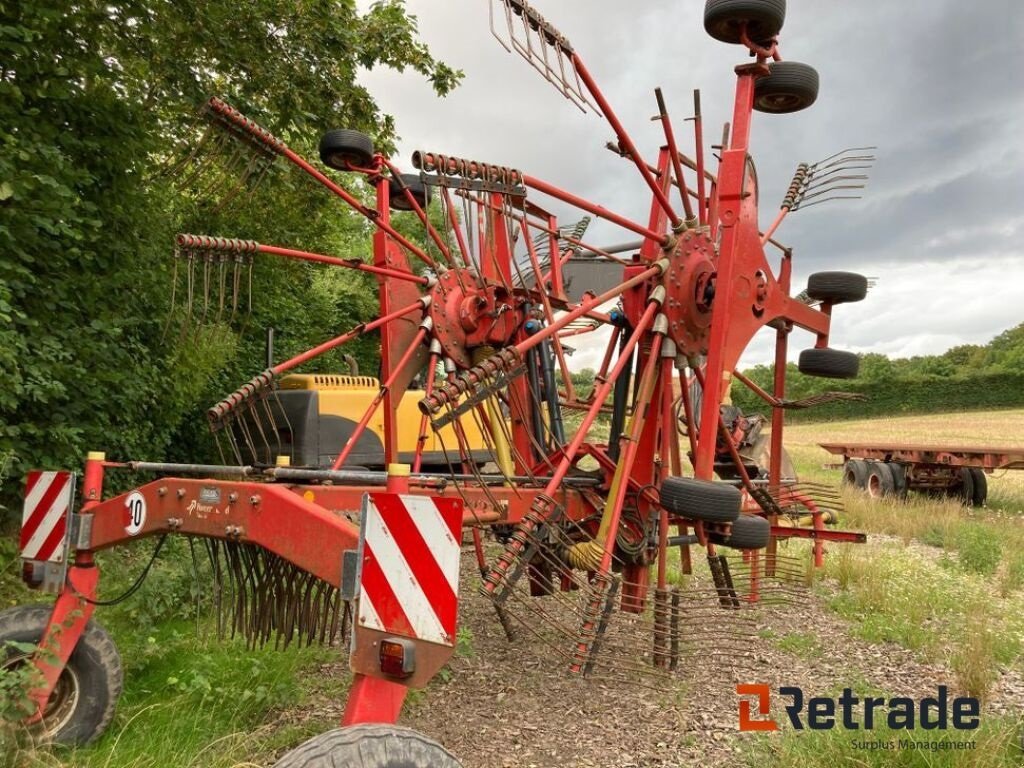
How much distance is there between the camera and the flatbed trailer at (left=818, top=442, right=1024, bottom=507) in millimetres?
12867

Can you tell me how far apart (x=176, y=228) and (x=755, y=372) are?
4083 cm

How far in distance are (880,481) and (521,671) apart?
1077cm

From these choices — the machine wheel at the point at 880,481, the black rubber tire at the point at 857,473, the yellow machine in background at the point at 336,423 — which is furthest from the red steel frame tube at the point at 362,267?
the black rubber tire at the point at 857,473

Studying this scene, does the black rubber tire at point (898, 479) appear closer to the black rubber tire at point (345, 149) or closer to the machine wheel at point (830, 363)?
the machine wheel at point (830, 363)

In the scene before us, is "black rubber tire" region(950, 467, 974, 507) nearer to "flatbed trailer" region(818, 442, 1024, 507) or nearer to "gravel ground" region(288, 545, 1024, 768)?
"flatbed trailer" region(818, 442, 1024, 507)

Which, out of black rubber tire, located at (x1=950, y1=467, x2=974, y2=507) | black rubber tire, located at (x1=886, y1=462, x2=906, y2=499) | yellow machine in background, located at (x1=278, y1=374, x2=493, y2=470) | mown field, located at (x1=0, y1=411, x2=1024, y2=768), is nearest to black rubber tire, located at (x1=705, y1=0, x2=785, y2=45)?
mown field, located at (x1=0, y1=411, x2=1024, y2=768)

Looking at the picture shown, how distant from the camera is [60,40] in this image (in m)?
5.32

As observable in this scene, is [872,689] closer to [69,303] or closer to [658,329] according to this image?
[658,329]

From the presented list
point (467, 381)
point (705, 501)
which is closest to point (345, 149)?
point (467, 381)

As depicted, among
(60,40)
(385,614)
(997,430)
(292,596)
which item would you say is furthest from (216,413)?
(997,430)

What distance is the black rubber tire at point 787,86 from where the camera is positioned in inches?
168

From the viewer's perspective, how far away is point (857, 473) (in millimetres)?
13805

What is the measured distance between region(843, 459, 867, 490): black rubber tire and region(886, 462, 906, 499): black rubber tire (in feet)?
1.34

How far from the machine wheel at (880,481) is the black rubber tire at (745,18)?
427 inches
